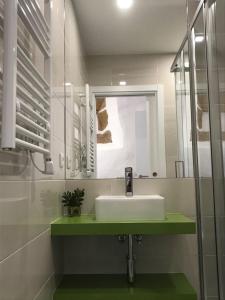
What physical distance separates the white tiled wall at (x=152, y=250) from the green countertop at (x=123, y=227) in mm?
374

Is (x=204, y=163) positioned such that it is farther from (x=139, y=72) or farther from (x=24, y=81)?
(x=24, y=81)

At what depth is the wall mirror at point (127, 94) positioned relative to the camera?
2115 millimetres

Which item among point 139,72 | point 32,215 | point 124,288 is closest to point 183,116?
point 139,72

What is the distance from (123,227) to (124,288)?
16.1 inches

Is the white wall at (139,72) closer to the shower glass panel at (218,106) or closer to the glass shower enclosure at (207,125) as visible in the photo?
the glass shower enclosure at (207,125)

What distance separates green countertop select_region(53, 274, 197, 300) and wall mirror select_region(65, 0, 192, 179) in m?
0.64

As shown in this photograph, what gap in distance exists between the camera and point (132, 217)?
1.72 meters

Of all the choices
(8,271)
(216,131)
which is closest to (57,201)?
(8,271)

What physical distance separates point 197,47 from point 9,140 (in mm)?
1468

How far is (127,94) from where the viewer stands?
217cm

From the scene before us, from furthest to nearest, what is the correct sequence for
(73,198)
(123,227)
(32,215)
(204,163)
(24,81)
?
(73,198) < (204,163) < (123,227) < (32,215) < (24,81)

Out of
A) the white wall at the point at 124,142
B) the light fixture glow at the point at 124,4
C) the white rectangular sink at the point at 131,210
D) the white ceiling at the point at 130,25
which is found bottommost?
the white rectangular sink at the point at 131,210

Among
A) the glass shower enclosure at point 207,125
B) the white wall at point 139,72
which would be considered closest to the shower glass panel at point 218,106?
the glass shower enclosure at point 207,125

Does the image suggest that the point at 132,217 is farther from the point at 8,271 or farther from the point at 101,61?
the point at 101,61
